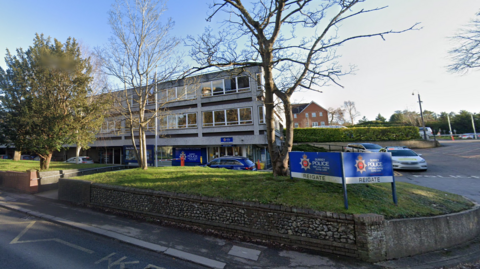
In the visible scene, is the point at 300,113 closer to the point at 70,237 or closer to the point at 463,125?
the point at 463,125

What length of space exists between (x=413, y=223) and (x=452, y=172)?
502 inches

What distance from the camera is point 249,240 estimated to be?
5.50 meters

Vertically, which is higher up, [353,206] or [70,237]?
[353,206]

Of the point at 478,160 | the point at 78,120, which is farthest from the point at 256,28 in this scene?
the point at 478,160

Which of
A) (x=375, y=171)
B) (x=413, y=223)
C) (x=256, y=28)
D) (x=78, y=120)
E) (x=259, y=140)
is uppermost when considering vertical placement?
(x=256, y=28)

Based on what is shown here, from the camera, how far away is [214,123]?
2203 cm

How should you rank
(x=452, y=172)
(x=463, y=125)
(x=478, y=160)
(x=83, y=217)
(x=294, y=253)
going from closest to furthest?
(x=294, y=253)
(x=83, y=217)
(x=452, y=172)
(x=478, y=160)
(x=463, y=125)

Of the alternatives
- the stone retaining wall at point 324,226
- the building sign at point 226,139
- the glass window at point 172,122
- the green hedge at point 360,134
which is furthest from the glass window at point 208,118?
the stone retaining wall at point 324,226

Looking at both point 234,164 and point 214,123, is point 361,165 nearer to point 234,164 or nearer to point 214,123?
point 234,164

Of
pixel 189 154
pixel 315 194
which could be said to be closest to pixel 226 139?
pixel 189 154

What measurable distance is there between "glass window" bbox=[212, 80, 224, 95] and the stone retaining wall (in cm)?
1629

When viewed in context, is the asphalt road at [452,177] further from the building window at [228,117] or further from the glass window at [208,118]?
the glass window at [208,118]

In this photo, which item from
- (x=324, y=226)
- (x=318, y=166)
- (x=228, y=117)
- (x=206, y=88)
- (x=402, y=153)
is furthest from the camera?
(x=206, y=88)

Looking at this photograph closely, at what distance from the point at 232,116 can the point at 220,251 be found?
17.0 metres
